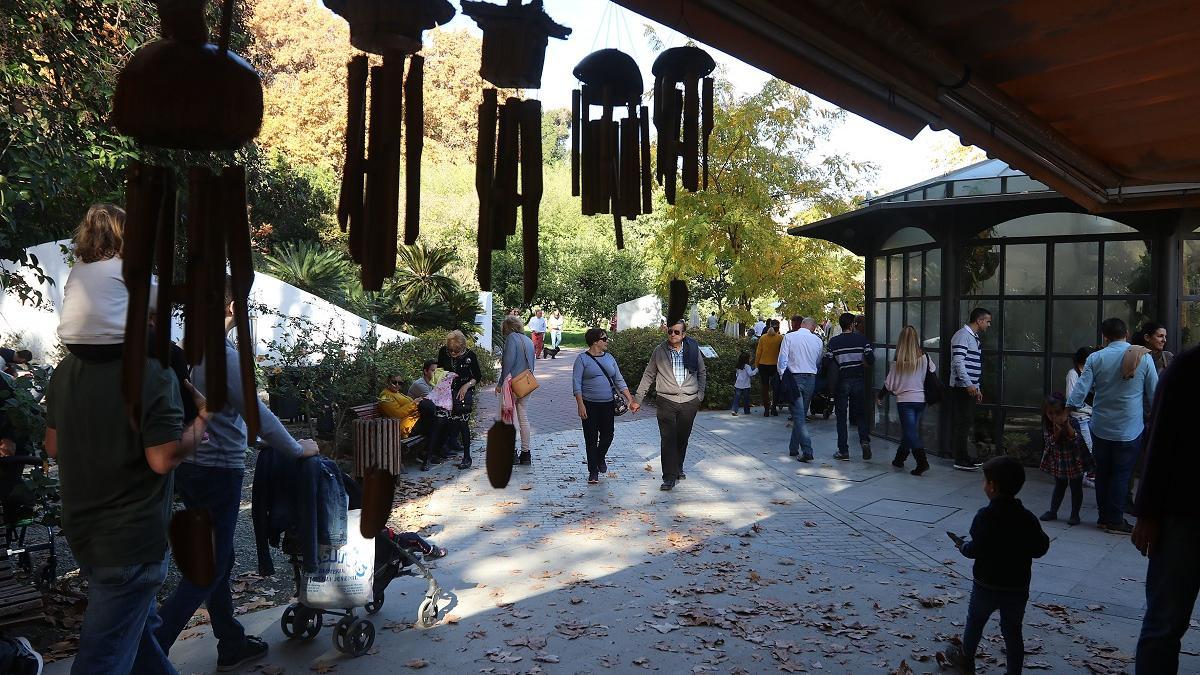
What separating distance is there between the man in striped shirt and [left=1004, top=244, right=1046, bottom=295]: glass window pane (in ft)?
1.85

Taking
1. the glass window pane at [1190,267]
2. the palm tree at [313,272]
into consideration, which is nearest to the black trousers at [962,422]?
the glass window pane at [1190,267]

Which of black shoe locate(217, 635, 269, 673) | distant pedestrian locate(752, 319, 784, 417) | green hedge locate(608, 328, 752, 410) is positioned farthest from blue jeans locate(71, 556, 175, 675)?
green hedge locate(608, 328, 752, 410)

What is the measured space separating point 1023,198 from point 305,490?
831 cm

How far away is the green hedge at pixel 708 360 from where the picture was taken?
16250mm

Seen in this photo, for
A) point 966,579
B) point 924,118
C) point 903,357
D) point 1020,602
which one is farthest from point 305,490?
point 903,357

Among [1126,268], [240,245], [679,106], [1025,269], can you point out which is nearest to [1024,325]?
[1025,269]

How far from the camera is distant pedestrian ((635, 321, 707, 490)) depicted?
350 inches

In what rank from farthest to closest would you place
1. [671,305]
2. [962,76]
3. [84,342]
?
[962,76]
[84,342]
[671,305]

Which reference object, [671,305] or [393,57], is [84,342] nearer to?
[393,57]

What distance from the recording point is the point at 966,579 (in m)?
5.88

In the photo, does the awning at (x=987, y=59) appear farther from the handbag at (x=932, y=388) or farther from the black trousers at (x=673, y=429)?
the handbag at (x=932, y=388)

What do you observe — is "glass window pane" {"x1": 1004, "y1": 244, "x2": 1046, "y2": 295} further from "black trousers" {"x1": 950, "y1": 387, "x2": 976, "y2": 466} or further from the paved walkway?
the paved walkway

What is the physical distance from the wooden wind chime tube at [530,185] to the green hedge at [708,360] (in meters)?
13.2

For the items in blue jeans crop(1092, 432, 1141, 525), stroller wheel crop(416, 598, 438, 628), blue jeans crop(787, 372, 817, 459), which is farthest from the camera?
blue jeans crop(787, 372, 817, 459)
